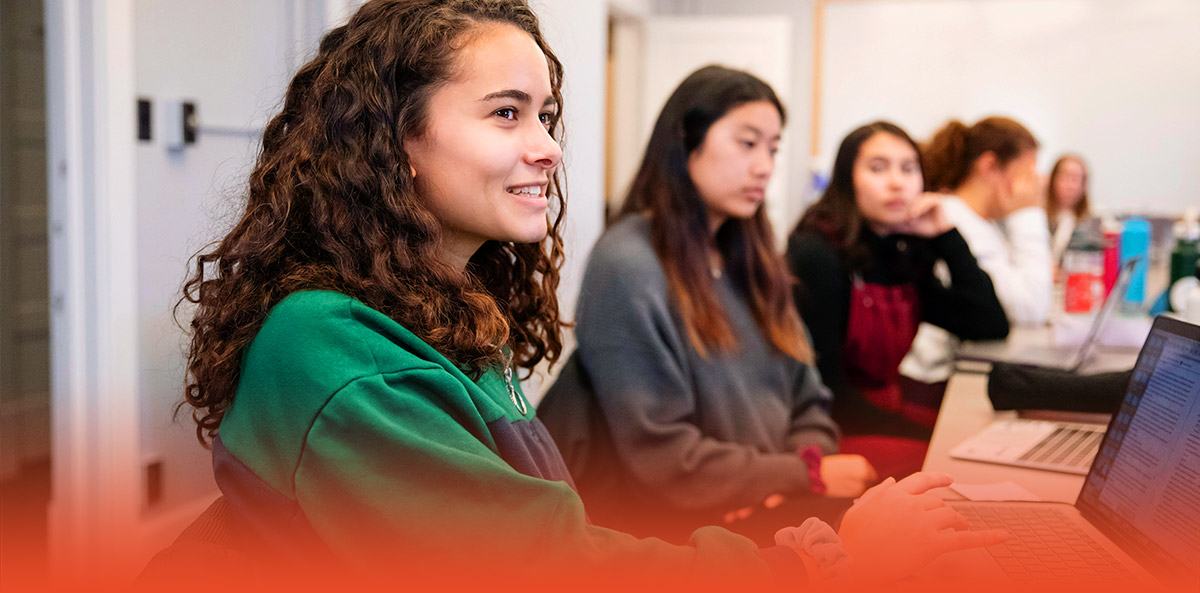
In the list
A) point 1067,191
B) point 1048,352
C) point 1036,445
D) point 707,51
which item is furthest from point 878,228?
point 1067,191

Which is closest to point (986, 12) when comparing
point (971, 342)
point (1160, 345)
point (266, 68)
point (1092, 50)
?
point (1092, 50)

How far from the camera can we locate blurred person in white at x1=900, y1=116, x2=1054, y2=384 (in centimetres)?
280

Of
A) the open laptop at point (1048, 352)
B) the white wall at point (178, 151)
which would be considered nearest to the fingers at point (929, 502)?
the open laptop at point (1048, 352)

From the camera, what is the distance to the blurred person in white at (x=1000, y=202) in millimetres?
2797

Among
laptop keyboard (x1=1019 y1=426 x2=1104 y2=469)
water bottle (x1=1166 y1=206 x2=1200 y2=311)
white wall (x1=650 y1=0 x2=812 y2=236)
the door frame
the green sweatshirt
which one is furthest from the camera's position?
white wall (x1=650 y1=0 x2=812 y2=236)

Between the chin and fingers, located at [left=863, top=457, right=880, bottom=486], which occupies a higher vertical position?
the chin

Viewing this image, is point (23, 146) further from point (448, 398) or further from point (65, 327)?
point (448, 398)

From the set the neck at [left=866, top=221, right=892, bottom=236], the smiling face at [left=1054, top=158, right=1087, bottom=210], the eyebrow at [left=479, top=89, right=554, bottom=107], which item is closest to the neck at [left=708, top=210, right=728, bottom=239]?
the neck at [left=866, top=221, right=892, bottom=236]

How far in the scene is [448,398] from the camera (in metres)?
0.79

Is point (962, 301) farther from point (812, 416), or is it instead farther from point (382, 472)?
point (382, 472)

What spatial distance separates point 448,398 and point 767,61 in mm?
4925

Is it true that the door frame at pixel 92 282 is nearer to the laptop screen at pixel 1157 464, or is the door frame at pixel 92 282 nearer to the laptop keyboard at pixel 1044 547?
the laptop keyboard at pixel 1044 547

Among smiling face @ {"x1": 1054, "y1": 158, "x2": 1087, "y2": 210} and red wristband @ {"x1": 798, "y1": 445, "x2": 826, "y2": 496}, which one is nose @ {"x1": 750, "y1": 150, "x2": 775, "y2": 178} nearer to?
red wristband @ {"x1": 798, "y1": 445, "x2": 826, "y2": 496}

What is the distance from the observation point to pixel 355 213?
0.90 metres
